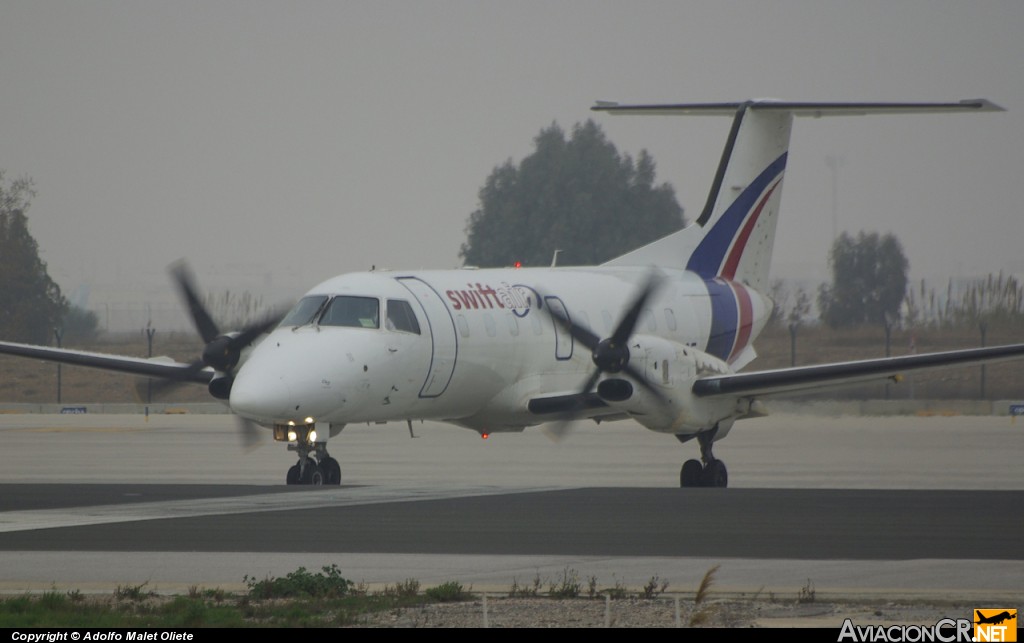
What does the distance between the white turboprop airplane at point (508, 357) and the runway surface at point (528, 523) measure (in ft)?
3.76

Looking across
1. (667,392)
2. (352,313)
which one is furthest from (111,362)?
(667,392)

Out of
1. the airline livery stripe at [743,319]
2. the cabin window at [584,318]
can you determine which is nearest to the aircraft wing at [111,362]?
the cabin window at [584,318]

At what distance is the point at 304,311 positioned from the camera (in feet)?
70.1

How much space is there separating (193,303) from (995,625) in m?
16.3

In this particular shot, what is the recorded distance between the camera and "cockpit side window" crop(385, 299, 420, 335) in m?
21.6

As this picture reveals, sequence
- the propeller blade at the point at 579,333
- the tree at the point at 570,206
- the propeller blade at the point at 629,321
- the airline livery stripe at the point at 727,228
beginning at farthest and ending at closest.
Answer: the tree at the point at 570,206 → the airline livery stripe at the point at 727,228 → the propeller blade at the point at 579,333 → the propeller blade at the point at 629,321

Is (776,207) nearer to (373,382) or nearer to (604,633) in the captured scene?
(373,382)

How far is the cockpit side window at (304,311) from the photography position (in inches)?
837

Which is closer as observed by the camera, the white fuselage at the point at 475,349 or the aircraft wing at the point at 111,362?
the white fuselage at the point at 475,349

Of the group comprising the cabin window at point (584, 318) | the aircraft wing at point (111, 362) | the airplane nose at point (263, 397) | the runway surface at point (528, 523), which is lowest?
the runway surface at point (528, 523)

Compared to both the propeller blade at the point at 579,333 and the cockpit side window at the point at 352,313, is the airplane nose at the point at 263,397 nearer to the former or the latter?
the cockpit side window at the point at 352,313

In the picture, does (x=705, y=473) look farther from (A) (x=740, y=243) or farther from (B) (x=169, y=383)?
(B) (x=169, y=383)

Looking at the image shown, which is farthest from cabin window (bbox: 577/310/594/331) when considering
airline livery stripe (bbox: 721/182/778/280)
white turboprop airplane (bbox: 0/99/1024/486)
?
airline livery stripe (bbox: 721/182/778/280)

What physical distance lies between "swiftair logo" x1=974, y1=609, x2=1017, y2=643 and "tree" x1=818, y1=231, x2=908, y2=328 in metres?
65.1
